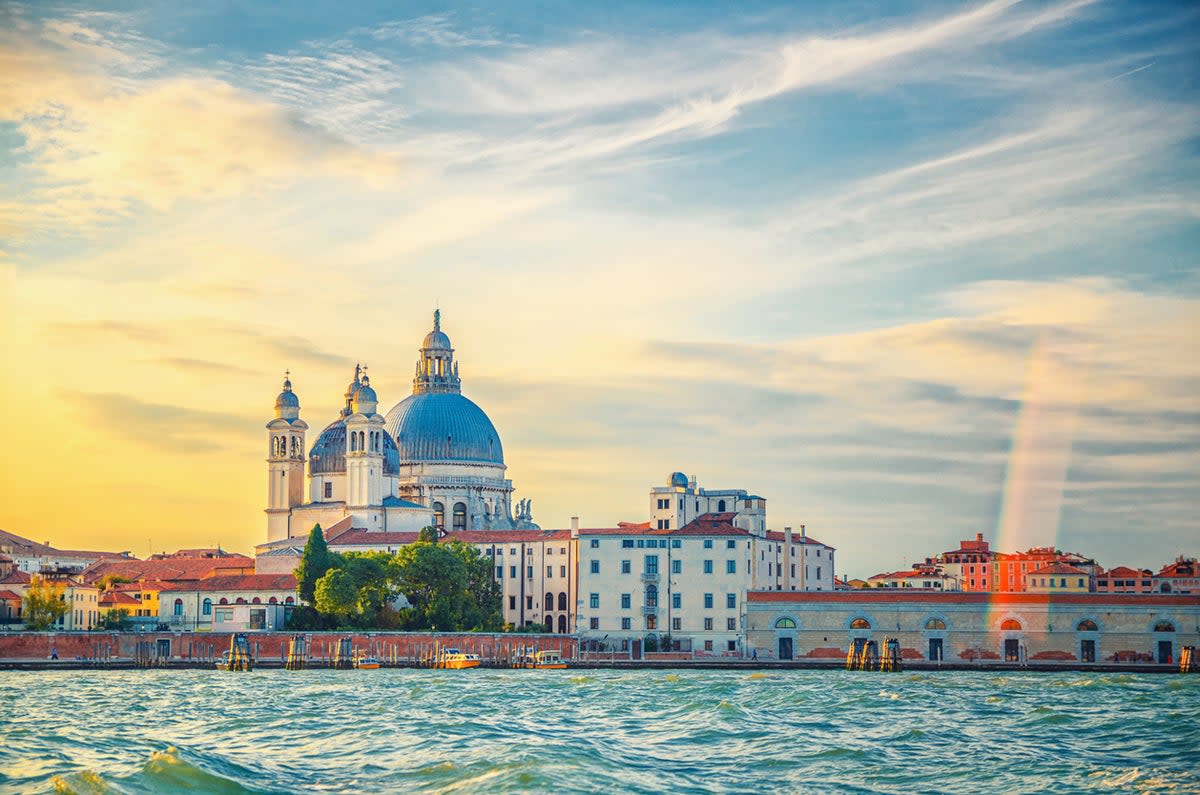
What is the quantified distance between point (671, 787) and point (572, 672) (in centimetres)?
4400

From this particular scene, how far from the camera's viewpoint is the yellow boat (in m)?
73.9

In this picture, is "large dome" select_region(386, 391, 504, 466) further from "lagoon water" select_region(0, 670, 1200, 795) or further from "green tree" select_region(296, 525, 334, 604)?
"lagoon water" select_region(0, 670, 1200, 795)

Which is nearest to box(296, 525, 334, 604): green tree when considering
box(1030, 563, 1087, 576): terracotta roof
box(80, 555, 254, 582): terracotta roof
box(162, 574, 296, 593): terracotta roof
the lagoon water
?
box(162, 574, 296, 593): terracotta roof

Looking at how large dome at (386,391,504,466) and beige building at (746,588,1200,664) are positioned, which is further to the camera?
large dome at (386,391,504,466)

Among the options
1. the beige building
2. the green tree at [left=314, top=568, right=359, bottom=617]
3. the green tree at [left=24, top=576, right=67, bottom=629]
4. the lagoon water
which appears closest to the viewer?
the lagoon water

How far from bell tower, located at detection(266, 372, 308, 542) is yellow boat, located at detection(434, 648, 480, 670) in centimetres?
2552

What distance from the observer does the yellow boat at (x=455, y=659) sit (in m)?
73.9

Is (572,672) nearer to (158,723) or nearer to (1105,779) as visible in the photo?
(158,723)

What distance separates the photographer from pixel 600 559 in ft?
263

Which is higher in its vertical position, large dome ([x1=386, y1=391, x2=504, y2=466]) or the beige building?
large dome ([x1=386, y1=391, x2=504, y2=466])

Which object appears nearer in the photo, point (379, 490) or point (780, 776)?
point (780, 776)

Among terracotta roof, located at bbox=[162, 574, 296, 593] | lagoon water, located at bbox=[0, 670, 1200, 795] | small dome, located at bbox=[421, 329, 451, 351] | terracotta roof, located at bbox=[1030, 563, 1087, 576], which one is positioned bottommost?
lagoon water, located at bbox=[0, 670, 1200, 795]

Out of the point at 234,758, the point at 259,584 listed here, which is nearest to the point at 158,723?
the point at 234,758

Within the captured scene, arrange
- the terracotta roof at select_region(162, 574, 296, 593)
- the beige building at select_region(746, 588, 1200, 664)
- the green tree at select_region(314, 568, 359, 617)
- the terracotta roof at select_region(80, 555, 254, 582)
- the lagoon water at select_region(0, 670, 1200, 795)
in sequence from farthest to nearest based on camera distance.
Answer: the terracotta roof at select_region(80, 555, 254, 582)
the terracotta roof at select_region(162, 574, 296, 593)
the green tree at select_region(314, 568, 359, 617)
the beige building at select_region(746, 588, 1200, 664)
the lagoon water at select_region(0, 670, 1200, 795)
